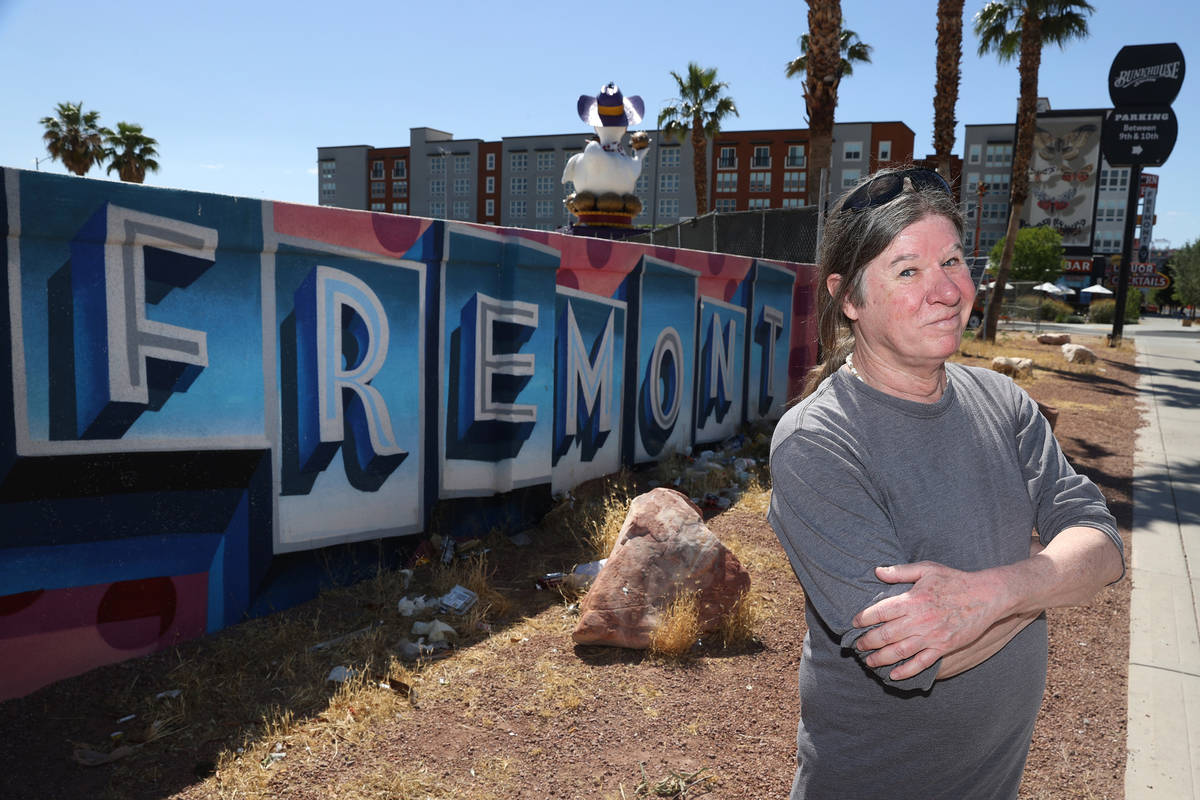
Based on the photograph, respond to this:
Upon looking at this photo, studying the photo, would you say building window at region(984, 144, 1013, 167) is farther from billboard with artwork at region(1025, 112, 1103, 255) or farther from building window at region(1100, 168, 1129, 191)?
building window at region(1100, 168, 1129, 191)

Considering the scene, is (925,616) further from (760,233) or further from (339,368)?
(760,233)

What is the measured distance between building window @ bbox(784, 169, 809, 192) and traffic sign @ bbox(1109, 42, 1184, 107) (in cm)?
5594

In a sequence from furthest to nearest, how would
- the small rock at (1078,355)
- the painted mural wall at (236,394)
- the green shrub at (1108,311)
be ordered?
the green shrub at (1108,311) < the small rock at (1078,355) < the painted mural wall at (236,394)

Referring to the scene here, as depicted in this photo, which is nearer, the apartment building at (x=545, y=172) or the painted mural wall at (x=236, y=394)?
the painted mural wall at (x=236, y=394)

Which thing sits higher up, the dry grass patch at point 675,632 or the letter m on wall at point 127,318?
the letter m on wall at point 127,318

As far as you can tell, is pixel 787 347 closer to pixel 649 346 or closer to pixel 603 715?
pixel 649 346

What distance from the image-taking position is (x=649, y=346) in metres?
8.20

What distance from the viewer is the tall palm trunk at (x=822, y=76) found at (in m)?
12.4

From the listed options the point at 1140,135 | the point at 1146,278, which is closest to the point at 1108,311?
the point at 1146,278

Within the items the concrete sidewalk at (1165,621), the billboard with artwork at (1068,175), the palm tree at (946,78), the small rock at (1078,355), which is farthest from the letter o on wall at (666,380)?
the billboard with artwork at (1068,175)

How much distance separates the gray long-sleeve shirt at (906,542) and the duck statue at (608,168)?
9.99m

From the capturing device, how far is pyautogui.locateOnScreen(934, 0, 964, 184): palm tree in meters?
18.0

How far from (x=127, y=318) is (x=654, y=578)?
2.96m

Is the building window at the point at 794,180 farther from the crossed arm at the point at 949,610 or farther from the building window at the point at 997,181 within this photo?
the crossed arm at the point at 949,610
